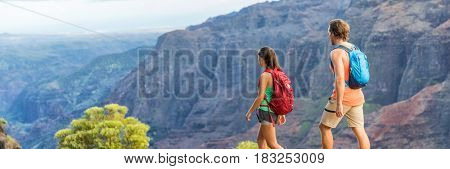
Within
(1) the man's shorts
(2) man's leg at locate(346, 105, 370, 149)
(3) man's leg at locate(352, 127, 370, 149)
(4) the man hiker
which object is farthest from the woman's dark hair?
(3) man's leg at locate(352, 127, 370, 149)

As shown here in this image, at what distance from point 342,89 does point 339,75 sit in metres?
0.19

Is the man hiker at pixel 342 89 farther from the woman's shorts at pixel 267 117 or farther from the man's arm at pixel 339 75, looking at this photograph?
the woman's shorts at pixel 267 117

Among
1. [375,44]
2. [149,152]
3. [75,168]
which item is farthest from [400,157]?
[375,44]

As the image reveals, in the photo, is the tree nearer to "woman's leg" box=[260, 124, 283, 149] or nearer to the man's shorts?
"woman's leg" box=[260, 124, 283, 149]

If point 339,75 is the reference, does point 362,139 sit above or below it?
below

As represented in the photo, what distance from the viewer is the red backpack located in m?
9.66

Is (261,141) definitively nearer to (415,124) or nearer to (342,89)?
(342,89)

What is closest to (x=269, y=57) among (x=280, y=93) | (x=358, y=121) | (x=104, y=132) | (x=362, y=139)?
(x=280, y=93)

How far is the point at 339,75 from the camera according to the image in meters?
9.11

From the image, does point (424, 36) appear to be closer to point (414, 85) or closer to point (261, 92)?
point (414, 85)

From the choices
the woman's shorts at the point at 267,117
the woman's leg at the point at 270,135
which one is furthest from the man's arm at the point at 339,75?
the woman's leg at the point at 270,135

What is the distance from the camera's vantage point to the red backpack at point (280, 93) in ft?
31.7

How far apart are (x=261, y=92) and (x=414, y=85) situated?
178141mm

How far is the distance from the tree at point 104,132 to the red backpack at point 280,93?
38957 mm
